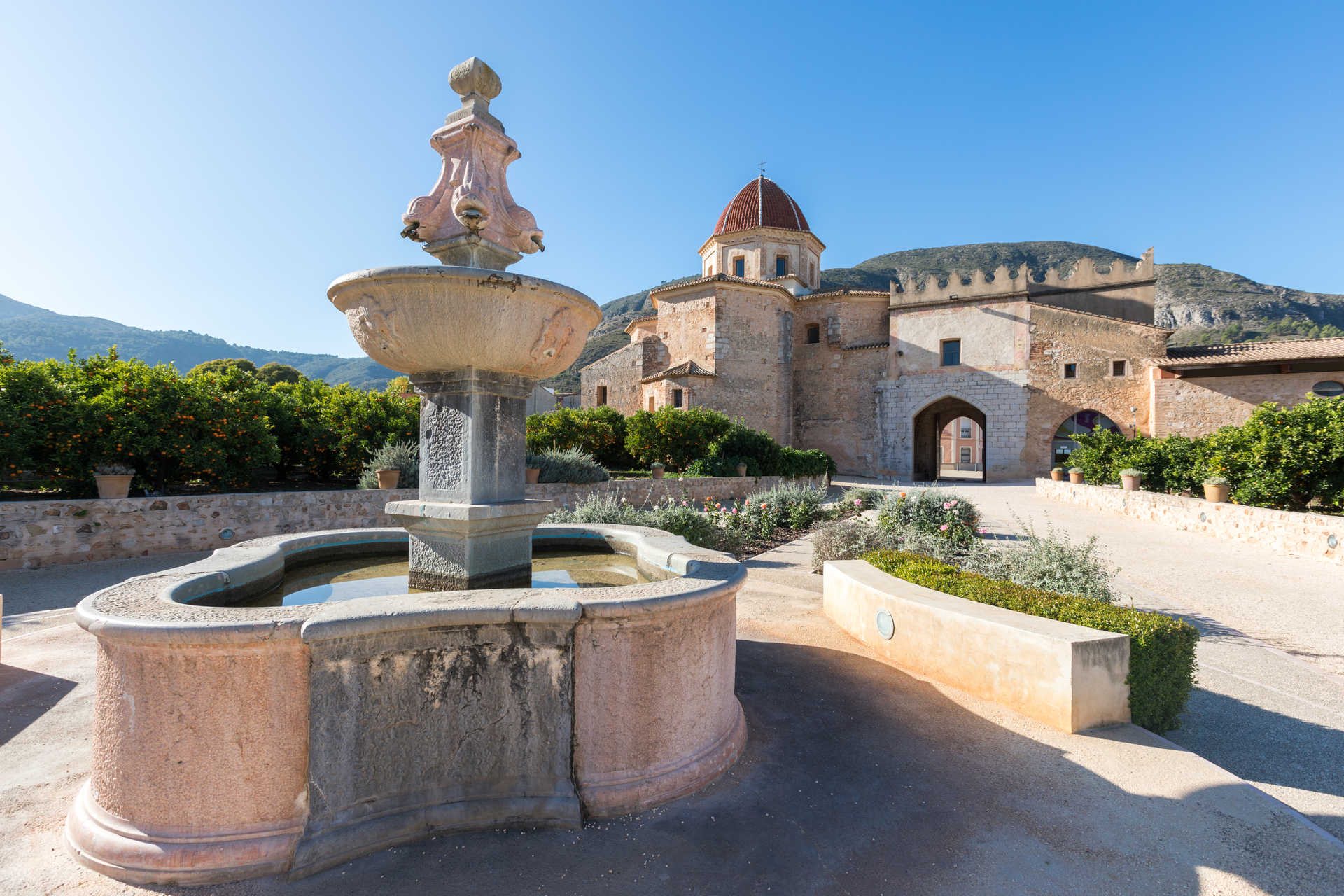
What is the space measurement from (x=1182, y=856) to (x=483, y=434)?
11.4 ft

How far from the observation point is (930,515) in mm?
8281

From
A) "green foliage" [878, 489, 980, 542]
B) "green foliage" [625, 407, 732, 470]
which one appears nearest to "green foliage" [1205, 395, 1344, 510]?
"green foliage" [878, 489, 980, 542]

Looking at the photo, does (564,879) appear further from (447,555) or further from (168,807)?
(447,555)

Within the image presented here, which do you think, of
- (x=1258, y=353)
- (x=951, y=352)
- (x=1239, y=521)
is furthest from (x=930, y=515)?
(x=1258, y=353)

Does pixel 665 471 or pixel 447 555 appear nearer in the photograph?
pixel 447 555

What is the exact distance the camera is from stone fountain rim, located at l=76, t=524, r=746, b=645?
1.86 m

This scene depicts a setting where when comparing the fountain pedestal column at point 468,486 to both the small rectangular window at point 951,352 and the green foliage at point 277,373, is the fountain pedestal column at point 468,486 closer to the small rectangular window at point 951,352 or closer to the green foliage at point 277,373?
the small rectangular window at point 951,352

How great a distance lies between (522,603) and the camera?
7.22 feet

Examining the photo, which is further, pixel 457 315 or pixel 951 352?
pixel 951 352

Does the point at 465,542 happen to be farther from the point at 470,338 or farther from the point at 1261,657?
the point at 1261,657

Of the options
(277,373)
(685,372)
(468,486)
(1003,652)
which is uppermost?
(277,373)

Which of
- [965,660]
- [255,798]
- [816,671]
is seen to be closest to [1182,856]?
[965,660]

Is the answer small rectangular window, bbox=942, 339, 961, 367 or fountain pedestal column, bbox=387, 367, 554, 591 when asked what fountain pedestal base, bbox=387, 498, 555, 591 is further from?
small rectangular window, bbox=942, 339, 961, 367

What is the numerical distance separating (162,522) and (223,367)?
25.1m
